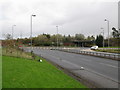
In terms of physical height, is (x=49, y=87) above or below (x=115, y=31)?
below

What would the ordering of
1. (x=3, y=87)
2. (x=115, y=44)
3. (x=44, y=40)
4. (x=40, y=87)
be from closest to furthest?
(x=3, y=87), (x=40, y=87), (x=115, y=44), (x=44, y=40)

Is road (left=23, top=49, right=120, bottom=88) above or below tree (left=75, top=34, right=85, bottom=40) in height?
below

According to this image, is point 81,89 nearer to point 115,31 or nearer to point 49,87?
point 49,87

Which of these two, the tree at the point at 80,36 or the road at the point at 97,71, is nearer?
the road at the point at 97,71

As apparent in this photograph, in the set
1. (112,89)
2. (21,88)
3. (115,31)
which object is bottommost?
(112,89)

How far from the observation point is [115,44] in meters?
88.4

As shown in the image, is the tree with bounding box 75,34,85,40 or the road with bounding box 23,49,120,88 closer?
the road with bounding box 23,49,120,88

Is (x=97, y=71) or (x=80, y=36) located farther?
(x=80, y=36)

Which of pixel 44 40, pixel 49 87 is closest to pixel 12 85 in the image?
pixel 49 87

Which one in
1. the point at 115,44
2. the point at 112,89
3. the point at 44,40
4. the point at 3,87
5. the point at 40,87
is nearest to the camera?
the point at 3,87

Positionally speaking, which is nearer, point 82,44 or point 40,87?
point 40,87

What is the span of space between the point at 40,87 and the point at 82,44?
4066 inches

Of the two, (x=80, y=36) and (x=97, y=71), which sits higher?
(x=80, y=36)

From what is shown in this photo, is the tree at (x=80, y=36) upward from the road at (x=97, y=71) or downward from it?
upward
